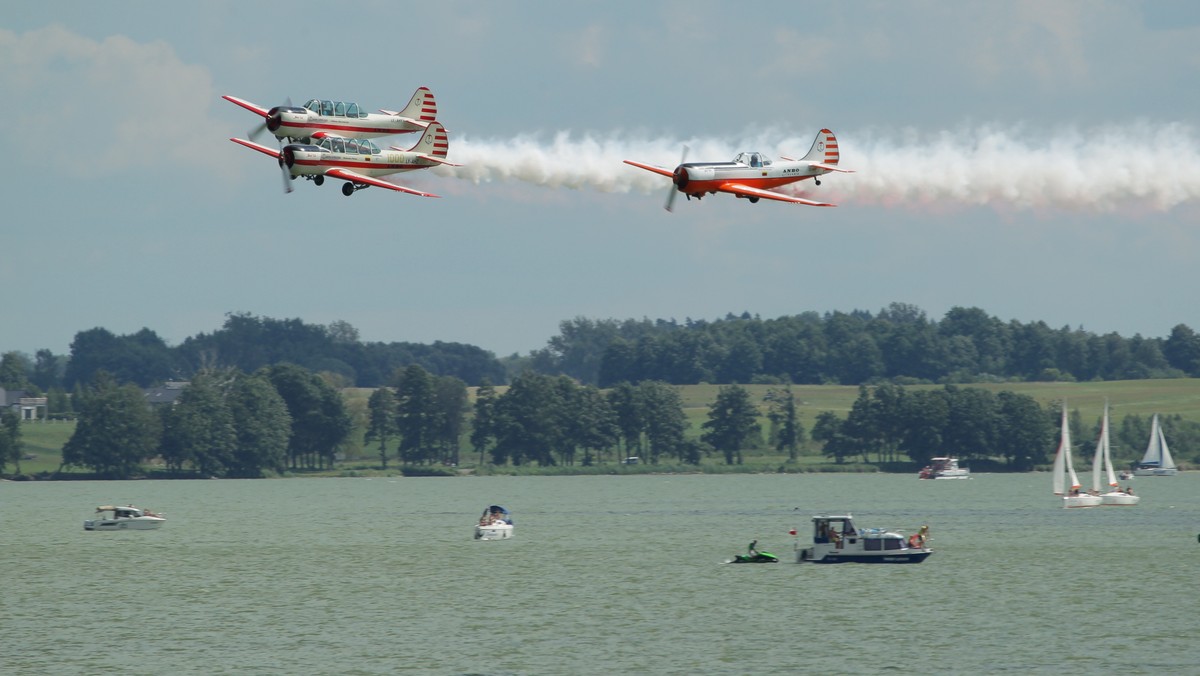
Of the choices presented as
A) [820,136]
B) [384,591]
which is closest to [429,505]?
[384,591]

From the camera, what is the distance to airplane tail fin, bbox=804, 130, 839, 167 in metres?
91.7

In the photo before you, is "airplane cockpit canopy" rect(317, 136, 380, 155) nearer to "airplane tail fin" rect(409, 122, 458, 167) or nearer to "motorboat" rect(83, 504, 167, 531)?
"airplane tail fin" rect(409, 122, 458, 167)

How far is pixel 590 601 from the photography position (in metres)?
97.4

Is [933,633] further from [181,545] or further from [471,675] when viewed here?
[181,545]

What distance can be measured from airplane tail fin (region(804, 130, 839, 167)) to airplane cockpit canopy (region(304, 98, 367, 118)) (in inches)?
976

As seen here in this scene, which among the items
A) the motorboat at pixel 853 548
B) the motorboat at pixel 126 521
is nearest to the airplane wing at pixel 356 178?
the motorboat at pixel 853 548

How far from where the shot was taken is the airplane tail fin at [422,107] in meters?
84.4

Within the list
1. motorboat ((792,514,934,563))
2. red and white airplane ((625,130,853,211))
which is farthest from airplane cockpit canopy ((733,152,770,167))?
motorboat ((792,514,934,563))

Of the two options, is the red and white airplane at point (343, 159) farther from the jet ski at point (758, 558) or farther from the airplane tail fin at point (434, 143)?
the jet ski at point (758, 558)

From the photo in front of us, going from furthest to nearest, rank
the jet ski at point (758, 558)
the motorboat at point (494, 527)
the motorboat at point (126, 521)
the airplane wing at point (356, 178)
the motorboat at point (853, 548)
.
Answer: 1. the motorboat at point (126, 521)
2. the motorboat at point (494, 527)
3. the jet ski at point (758, 558)
4. the motorboat at point (853, 548)
5. the airplane wing at point (356, 178)

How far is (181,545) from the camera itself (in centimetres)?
13438

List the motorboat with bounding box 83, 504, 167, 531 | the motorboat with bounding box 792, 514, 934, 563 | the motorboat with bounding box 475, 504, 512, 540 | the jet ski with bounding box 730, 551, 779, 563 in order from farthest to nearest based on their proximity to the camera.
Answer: the motorboat with bounding box 83, 504, 167, 531 → the motorboat with bounding box 475, 504, 512, 540 → the jet ski with bounding box 730, 551, 779, 563 → the motorboat with bounding box 792, 514, 934, 563

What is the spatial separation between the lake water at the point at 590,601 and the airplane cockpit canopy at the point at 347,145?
75.9ft

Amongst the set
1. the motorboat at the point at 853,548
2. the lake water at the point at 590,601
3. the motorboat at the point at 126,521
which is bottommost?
the lake water at the point at 590,601
